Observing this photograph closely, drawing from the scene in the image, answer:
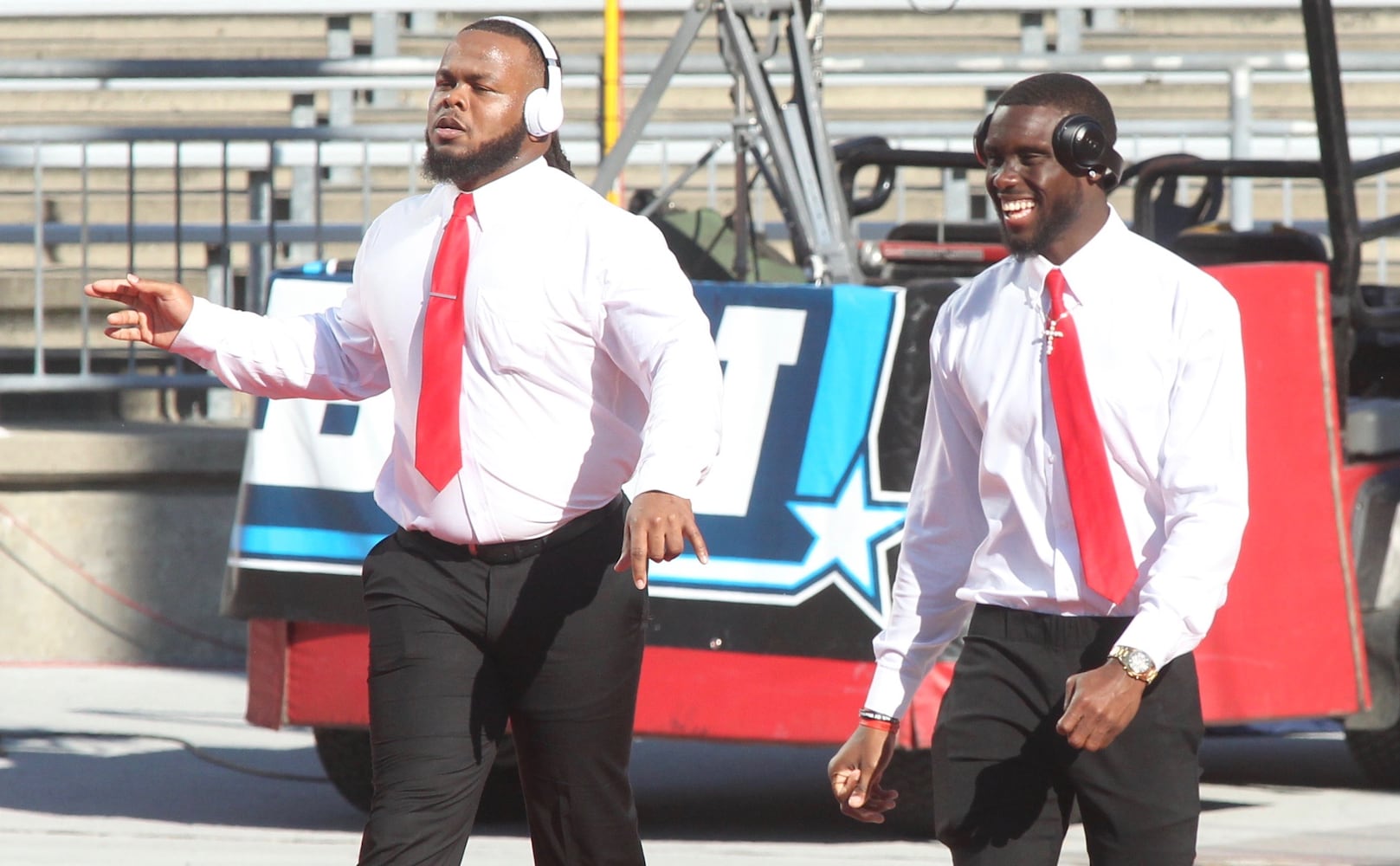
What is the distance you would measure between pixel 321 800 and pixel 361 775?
1.63ft

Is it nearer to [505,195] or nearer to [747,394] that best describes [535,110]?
[505,195]

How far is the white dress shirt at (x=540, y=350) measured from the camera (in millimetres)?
3590

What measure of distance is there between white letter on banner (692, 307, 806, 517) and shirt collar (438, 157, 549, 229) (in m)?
2.00

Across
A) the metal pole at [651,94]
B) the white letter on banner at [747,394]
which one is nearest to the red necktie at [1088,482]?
the white letter on banner at [747,394]

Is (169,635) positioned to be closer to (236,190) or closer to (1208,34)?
(236,190)

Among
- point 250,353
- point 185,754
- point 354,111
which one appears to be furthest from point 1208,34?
point 250,353

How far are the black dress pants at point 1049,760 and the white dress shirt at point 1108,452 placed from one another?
6cm

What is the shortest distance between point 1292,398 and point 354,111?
640 cm

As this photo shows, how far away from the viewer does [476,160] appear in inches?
144

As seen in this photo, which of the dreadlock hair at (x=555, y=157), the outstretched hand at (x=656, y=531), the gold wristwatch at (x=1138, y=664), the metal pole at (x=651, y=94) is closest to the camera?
the gold wristwatch at (x=1138, y=664)

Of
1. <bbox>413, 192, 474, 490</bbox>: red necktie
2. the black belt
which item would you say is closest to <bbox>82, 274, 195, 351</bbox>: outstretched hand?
<bbox>413, 192, 474, 490</bbox>: red necktie

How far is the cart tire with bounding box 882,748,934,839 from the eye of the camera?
Answer: 5766 millimetres

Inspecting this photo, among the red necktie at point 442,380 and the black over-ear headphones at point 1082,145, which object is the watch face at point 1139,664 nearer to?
the black over-ear headphones at point 1082,145

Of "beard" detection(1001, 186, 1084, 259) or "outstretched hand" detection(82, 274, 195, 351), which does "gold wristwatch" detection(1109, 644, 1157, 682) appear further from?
"outstretched hand" detection(82, 274, 195, 351)
